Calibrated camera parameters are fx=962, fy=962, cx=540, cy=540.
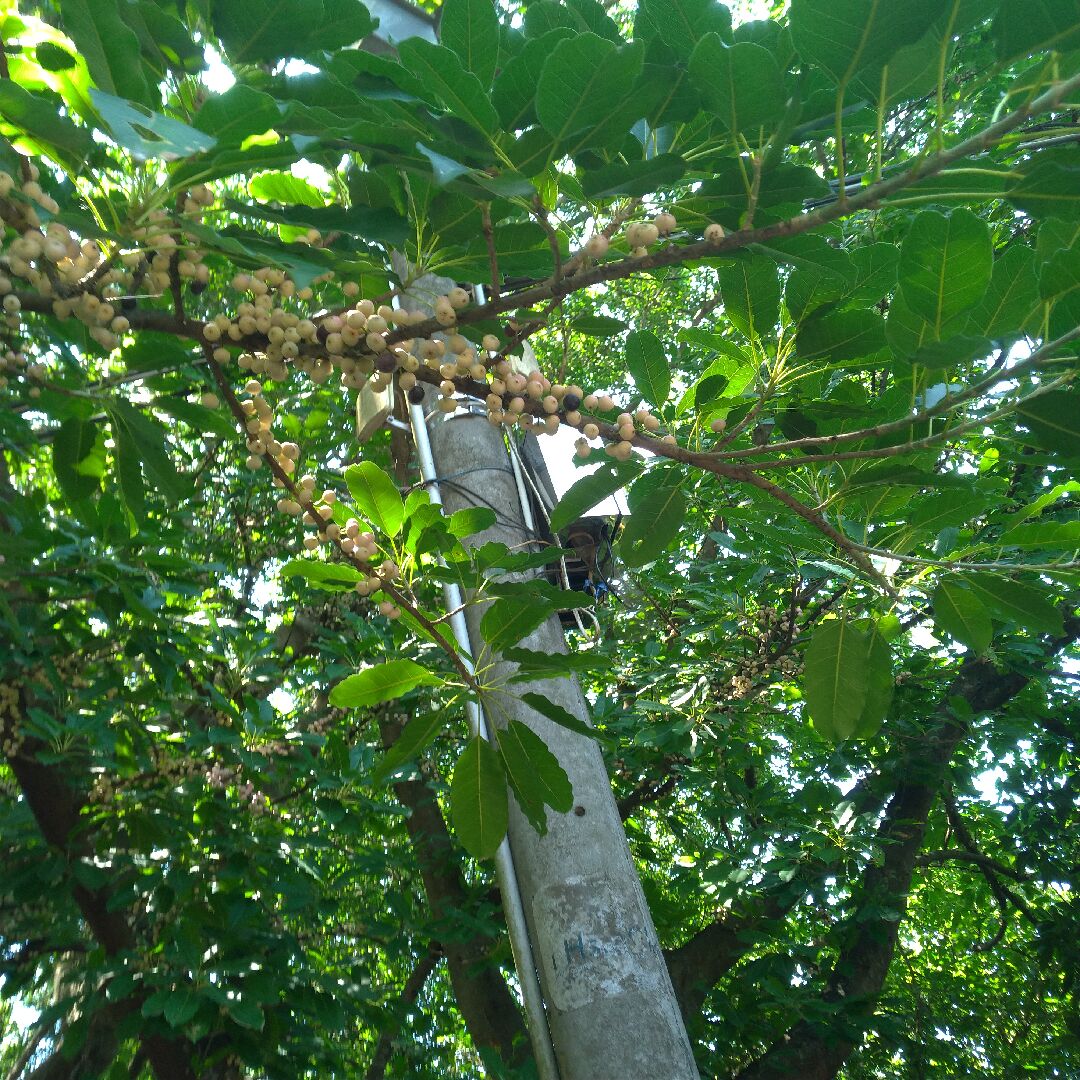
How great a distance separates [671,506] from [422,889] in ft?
11.6

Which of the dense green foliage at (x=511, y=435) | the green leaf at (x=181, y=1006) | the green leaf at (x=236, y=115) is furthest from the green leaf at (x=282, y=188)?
the green leaf at (x=181, y=1006)

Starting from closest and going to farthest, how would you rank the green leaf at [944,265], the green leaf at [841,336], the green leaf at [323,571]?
1. the green leaf at [944,265]
2. the green leaf at [841,336]
3. the green leaf at [323,571]

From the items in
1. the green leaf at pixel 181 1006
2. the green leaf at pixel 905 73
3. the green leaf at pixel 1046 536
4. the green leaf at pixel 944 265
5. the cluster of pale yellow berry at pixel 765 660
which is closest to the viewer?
the green leaf at pixel 905 73

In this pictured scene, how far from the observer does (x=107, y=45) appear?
1032mm

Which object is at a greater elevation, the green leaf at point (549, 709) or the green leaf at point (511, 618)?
the green leaf at point (511, 618)

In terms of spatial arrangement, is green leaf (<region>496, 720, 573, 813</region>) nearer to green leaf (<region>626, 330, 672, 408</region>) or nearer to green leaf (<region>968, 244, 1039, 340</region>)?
green leaf (<region>626, 330, 672, 408</region>)

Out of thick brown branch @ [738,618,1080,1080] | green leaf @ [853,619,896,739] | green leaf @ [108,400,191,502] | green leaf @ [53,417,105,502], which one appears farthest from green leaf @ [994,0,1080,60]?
thick brown branch @ [738,618,1080,1080]

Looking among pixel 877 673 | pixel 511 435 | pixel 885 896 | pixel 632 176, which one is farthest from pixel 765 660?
pixel 632 176

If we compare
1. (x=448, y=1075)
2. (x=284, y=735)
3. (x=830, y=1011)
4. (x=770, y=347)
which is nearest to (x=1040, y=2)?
(x=770, y=347)

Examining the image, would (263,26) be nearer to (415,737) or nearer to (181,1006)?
(415,737)

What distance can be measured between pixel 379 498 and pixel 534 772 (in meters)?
0.52

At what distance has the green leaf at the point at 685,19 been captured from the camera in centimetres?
111

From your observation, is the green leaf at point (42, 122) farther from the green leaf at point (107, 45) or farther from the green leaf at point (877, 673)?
the green leaf at point (877, 673)

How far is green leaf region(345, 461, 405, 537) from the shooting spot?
5.23ft
